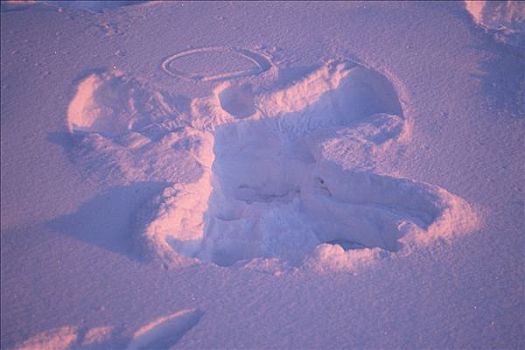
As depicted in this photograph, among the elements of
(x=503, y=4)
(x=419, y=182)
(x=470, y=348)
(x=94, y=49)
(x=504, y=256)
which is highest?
(x=503, y=4)

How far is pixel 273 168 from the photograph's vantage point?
12.1 feet

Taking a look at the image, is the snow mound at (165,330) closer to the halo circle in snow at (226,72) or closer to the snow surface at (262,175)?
the snow surface at (262,175)

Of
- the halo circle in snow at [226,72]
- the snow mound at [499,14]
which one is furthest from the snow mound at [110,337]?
the snow mound at [499,14]

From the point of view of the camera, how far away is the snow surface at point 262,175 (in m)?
2.68

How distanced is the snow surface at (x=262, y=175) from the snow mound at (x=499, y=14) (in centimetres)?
2

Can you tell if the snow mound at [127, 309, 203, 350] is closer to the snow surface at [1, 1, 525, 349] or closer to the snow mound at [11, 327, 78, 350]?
the snow surface at [1, 1, 525, 349]

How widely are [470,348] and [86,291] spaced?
2.06 meters

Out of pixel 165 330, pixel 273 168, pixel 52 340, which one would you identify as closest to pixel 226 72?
pixel 273 168

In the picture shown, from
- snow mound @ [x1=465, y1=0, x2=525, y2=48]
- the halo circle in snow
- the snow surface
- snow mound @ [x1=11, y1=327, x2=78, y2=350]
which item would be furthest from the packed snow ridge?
snow mound @ [x1=465, y1=0, x2=525, y2=48]

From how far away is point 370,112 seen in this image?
3.94 m

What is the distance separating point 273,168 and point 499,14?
2.83m

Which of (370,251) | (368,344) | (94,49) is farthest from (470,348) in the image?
(94,49)

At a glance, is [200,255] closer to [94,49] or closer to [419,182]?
[419,182]

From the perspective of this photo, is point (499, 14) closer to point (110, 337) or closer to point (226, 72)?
point (226, 72)
